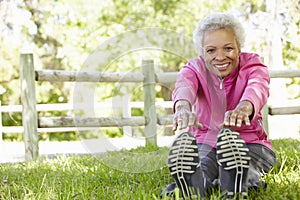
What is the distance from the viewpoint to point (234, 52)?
2.04 meters

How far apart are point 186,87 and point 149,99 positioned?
2.80 m

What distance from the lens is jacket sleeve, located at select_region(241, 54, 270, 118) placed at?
70.7 inches

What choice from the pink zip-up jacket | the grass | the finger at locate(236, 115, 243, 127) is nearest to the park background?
the grass

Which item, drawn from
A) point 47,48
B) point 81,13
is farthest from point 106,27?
point 47,48

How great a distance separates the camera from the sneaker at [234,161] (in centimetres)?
155

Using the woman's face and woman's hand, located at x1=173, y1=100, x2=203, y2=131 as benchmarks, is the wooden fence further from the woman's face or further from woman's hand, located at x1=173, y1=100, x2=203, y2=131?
woman's hand, located at x1=173, y1=100, x2=203, y2=131

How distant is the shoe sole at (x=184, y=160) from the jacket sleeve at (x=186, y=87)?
33 cm

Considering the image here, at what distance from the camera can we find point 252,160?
6.70 feet

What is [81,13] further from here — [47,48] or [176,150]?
[176,150]

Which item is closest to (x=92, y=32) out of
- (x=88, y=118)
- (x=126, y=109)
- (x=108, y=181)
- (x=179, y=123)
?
(x=126, y=109)

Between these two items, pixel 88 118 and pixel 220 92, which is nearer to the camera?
pixel 220 92

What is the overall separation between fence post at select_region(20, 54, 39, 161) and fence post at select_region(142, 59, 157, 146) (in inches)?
49.9

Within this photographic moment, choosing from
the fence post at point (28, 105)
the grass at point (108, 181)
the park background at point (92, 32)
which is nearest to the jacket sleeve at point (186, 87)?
the grass at point (108, 181)

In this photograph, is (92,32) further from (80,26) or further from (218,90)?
(218,90)
